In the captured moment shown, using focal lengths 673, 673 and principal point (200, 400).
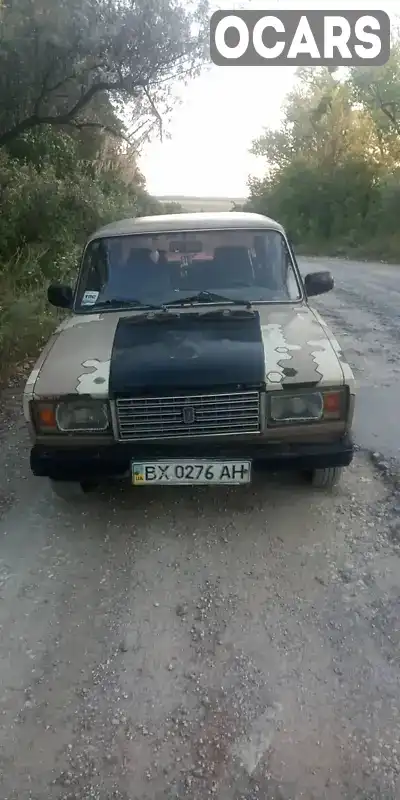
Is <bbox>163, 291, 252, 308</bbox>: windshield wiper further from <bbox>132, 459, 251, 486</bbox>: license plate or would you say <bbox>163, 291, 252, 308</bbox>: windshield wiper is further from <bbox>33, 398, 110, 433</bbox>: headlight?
<bbox>132, 459, 251, 486</bbox>: license plate

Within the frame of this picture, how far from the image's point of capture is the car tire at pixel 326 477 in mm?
4145

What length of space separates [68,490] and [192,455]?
3.26ft

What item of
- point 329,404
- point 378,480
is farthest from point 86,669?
point 378,480

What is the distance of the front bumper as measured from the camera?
3713mm

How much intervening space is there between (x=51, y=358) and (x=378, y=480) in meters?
2.28

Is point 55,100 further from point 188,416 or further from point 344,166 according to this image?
point 344,166

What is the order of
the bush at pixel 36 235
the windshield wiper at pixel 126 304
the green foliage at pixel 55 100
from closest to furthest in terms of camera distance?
the windshield wiper at pixel 126 304 → the bush at pixel 36 235 → the green foliage at pixel 55 100

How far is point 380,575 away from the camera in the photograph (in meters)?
3.45

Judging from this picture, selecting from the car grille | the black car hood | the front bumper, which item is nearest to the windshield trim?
the black car hood

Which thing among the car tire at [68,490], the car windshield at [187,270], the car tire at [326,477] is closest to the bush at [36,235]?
the car windshield at [187,270]

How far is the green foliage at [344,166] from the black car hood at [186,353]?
23.2 metres

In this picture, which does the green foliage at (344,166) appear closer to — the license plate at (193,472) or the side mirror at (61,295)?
the side mirror at (61,295)

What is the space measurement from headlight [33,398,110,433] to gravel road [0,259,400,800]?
0.68 meters

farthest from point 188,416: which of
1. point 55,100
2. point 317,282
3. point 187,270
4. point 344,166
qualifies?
point 344,166
